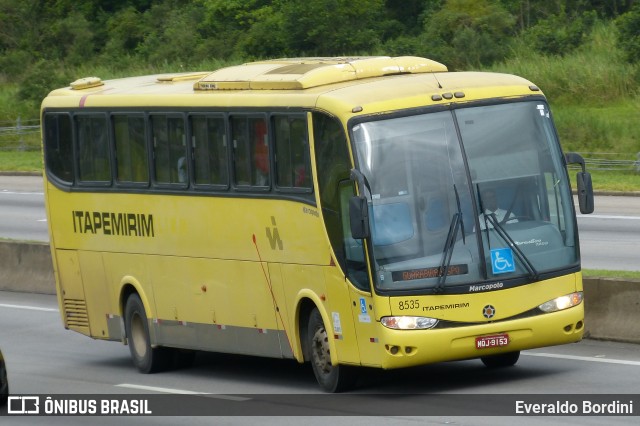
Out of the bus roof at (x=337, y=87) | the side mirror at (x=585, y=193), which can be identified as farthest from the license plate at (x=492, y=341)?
the bus roof at (x=337, y=87)

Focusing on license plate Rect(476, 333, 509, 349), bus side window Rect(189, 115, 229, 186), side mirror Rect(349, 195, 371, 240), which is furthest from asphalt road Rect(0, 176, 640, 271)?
side mirror Rect(349, 195, 371, 240)

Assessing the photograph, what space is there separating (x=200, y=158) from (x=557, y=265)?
14.0 ft

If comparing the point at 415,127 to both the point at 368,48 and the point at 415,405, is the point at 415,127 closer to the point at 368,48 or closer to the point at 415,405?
the point at 415,405

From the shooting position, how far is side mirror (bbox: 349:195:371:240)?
45.0 feet

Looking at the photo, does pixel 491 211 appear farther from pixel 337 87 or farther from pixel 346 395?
pixel 346 395

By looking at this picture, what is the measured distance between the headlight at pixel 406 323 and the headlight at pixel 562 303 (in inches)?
46.4

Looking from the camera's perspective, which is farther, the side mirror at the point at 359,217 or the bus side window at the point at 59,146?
the bus side window at the point at 59,146

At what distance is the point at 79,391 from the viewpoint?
1614cm

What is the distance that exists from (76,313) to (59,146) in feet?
6.85

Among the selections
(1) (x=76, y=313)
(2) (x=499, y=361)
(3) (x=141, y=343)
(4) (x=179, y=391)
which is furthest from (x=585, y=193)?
(1) (x=76, y=313)

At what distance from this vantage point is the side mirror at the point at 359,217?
45.0 feet

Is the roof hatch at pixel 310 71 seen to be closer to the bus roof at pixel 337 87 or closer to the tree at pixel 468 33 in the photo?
the bus roof at pixel 337 87

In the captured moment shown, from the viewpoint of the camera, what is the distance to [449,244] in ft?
45.8

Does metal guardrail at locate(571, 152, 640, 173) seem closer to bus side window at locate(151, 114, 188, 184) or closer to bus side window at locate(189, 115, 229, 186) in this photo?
bus side window at locate(151, 114, 188, 184)
